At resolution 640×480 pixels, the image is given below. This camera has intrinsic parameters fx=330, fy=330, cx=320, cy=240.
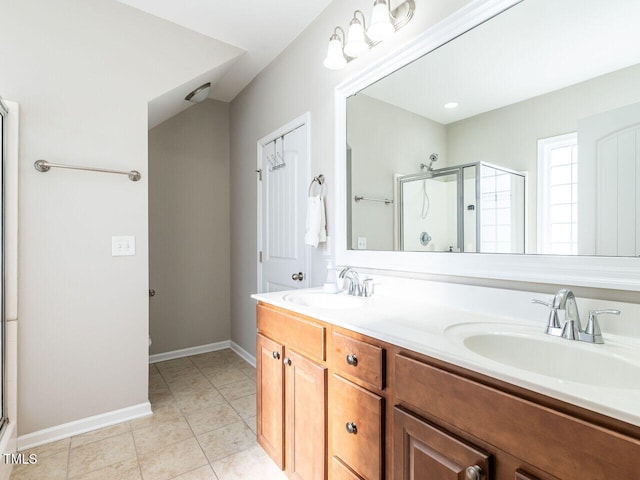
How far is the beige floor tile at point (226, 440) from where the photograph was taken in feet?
5.80

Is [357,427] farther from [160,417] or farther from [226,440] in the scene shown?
[160,417]

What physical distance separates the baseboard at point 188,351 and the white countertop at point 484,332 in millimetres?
2097

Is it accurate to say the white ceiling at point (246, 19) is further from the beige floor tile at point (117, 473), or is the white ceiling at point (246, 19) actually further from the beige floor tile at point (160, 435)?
the beige floor tile at point (117, 473)

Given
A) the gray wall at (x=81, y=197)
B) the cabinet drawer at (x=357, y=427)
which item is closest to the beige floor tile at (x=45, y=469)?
the gray wall at (x=81, y=197)

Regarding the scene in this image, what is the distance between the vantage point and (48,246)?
1900 mm

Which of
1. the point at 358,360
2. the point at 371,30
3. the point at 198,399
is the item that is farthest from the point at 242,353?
the point at 371,30

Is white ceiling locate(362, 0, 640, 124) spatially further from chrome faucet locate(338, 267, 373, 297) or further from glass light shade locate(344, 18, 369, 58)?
chrome faucet locate(338, 267, 373, 297)

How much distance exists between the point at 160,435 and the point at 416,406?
1.71m

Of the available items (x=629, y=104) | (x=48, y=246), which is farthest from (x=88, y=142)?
(x=629, y=104)

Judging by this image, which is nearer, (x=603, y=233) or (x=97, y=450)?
(x=603, y=233)

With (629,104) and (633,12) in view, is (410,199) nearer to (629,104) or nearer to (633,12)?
(629,104)

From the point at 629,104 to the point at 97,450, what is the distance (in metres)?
2.76

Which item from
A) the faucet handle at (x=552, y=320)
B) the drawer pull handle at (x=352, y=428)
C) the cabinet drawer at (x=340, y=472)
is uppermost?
the faucet handle at (x=552, y=320)

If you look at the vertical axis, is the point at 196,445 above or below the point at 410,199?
below
